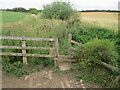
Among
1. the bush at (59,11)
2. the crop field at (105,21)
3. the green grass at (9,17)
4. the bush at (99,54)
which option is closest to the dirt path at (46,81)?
the bush at (99,54)

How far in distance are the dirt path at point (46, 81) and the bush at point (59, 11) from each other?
920 cm

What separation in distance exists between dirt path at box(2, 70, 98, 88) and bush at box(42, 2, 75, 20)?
30.2 feet

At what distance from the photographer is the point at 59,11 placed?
12688 millimetres

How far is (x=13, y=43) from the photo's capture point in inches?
180

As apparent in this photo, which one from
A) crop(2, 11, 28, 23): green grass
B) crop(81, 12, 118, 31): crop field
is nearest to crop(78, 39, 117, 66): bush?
crop(81, 12, 118, 31): crop field

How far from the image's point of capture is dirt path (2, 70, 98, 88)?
3.29 metres

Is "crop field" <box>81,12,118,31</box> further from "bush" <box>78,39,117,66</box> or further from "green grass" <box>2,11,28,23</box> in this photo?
"green grass" <box>2,11,28,23</box>

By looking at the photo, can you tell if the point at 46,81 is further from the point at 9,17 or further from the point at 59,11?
the point at 9,17

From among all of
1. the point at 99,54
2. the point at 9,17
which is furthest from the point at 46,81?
the point at 9,17

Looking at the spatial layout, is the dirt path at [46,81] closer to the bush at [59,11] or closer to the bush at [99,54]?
the bush at [99,54]

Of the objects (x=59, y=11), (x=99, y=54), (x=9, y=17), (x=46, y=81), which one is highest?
(x=59, y=11)

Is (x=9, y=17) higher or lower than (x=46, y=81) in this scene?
higher

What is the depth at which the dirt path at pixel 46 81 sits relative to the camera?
3287 millimetres

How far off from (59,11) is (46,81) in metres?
10.4
